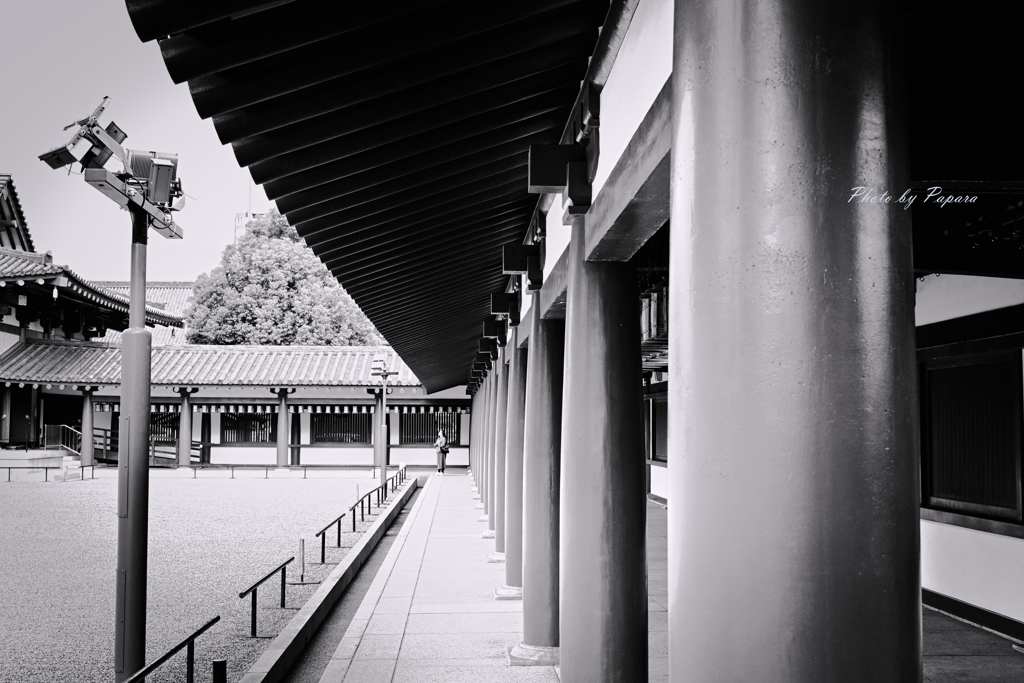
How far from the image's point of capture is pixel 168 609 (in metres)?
9.01

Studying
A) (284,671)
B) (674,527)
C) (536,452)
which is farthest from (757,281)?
(284,671)

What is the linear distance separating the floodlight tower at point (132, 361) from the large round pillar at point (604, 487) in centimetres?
267

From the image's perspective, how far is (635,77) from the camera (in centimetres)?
346

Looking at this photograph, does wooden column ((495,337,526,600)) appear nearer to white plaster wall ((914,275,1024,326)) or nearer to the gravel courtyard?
the gravel courtyard

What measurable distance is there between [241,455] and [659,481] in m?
21.9

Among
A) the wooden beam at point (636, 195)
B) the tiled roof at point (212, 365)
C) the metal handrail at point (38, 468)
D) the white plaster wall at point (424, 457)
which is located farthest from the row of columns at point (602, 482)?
the white plaster wall at point (424, 457)

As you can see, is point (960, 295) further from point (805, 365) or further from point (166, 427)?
point (166, 427)

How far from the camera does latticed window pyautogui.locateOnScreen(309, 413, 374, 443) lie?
3444 centimetres

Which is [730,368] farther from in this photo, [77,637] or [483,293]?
[483,293]

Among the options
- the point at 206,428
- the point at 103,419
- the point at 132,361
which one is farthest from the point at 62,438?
the point at 132,361

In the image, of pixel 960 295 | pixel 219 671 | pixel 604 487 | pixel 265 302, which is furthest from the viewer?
pixel 265 302

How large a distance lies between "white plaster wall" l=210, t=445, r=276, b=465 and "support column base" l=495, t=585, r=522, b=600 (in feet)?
87.9

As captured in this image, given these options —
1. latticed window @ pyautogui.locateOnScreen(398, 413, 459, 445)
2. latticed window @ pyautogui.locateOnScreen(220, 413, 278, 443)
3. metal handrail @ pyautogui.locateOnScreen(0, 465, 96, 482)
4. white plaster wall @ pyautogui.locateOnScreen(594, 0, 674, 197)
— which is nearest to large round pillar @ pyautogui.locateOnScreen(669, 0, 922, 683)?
white plaster wall @ pyautogui.locateOnScreen(594, 0, 674, 197)

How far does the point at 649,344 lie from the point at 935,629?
478cm
